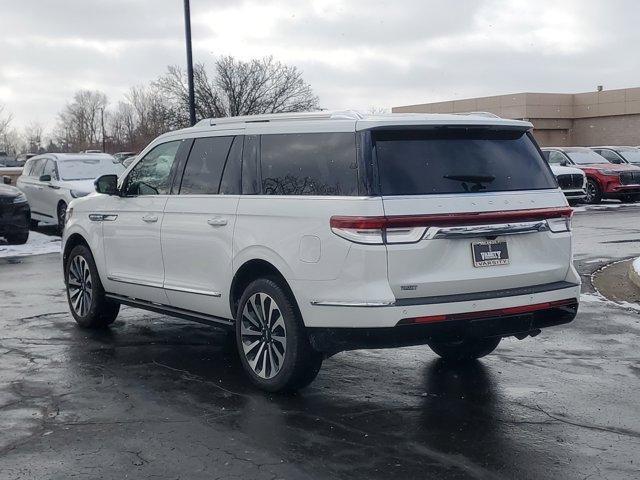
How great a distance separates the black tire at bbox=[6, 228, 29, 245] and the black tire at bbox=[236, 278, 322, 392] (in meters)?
12.1

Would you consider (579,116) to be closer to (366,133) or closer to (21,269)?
(21,269)

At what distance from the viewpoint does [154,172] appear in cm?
778

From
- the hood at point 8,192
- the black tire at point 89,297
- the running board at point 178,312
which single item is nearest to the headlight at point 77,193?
the hood at point 8,192

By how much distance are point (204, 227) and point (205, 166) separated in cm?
55

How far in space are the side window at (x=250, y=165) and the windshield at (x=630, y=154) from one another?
26268 mm

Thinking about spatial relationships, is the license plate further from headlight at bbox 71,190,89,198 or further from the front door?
headlight at bbox 71,190,89,198

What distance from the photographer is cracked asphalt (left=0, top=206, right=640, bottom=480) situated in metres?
4.84

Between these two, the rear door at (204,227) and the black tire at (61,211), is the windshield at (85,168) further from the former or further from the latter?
the rear door at (204,227)

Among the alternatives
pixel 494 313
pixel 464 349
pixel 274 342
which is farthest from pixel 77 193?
Answer: pixel 494 313

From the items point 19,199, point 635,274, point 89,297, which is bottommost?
point 635,274

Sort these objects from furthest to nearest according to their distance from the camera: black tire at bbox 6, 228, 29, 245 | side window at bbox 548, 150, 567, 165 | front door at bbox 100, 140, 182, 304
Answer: side window at bbox 548, 150, 567, 165 → black tire at bbox 6, 228, 29, 245 → front door at bbox 100, 140, 182, 304

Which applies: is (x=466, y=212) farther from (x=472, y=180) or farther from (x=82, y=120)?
(x=82, y=120)

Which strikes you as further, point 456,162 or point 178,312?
point 178,312

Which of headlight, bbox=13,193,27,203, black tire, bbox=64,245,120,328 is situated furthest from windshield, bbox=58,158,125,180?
black tire, bbox=64,245,120,328
